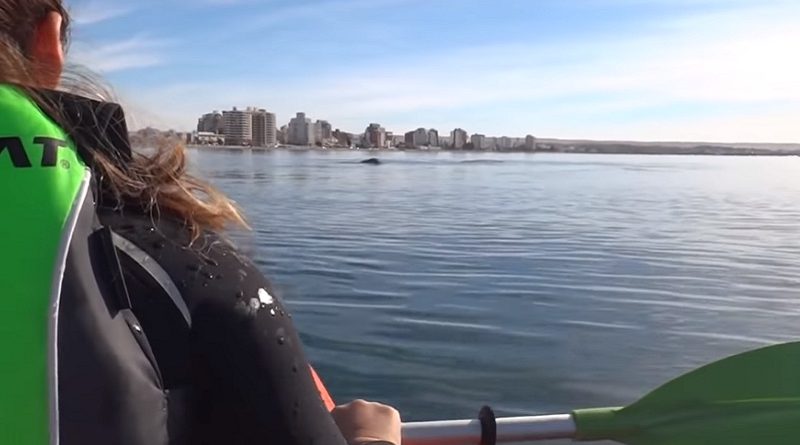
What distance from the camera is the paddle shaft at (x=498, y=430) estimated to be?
2662 mm

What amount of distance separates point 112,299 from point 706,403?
8.09 ft

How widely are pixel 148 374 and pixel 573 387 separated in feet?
16.2

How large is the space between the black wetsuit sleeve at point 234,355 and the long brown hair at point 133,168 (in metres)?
0.06

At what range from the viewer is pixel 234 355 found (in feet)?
3.63

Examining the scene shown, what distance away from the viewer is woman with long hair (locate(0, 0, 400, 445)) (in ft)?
3.25

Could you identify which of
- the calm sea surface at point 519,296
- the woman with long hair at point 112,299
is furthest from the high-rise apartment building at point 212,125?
the woman with long hair at point 112,299

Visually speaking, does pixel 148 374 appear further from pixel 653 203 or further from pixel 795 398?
pixel 653 203

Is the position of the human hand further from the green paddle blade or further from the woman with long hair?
the green paddle blade

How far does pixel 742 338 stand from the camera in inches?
281

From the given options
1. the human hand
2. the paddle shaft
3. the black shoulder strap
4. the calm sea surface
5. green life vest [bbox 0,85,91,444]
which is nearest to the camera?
green life vest [bbox 0,85,91,444]

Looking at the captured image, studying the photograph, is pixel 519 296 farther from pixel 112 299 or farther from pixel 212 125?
pixel 112 299

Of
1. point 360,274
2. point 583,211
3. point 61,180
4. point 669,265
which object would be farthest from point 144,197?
point 583,211

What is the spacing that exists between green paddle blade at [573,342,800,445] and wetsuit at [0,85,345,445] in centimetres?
203

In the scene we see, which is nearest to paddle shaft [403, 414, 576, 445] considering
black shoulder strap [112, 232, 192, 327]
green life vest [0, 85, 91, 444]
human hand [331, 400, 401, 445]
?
human hand [331, 400, 401, 445]
